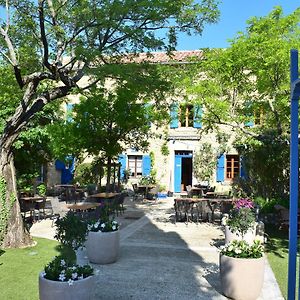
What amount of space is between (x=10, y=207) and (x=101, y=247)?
262 centimetres

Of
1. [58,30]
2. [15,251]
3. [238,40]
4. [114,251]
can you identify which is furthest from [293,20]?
[15,251]

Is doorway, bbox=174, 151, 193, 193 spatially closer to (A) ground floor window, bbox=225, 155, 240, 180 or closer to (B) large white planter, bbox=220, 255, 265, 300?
(A) ground floor window, bbox=225, 155, 240, 180

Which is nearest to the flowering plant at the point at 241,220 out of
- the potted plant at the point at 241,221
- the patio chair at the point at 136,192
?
the potted plant at the point at 241,221

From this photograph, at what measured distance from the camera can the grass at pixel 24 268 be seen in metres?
5.73

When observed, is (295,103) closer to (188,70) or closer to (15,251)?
(15,251)

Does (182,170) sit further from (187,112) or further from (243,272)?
(243,272)

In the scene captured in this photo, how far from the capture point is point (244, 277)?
539 cm

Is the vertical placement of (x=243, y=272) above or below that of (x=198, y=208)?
below

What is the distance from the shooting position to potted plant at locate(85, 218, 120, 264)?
7.26m

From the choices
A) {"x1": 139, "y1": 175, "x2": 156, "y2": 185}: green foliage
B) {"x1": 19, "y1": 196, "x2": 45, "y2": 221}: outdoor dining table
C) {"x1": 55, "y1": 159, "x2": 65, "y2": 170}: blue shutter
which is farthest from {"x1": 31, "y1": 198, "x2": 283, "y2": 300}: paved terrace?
{"x1": 55, "y1": 159, "x2": 65, "y2": 170}: blue shutter

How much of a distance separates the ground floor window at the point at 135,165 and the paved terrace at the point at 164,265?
11096 mm

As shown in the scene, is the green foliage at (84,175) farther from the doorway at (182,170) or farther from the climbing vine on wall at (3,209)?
the climbing vine on wall at (3,209)

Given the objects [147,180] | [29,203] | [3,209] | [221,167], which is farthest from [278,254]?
[147,180]

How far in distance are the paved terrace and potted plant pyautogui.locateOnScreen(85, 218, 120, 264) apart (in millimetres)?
151
